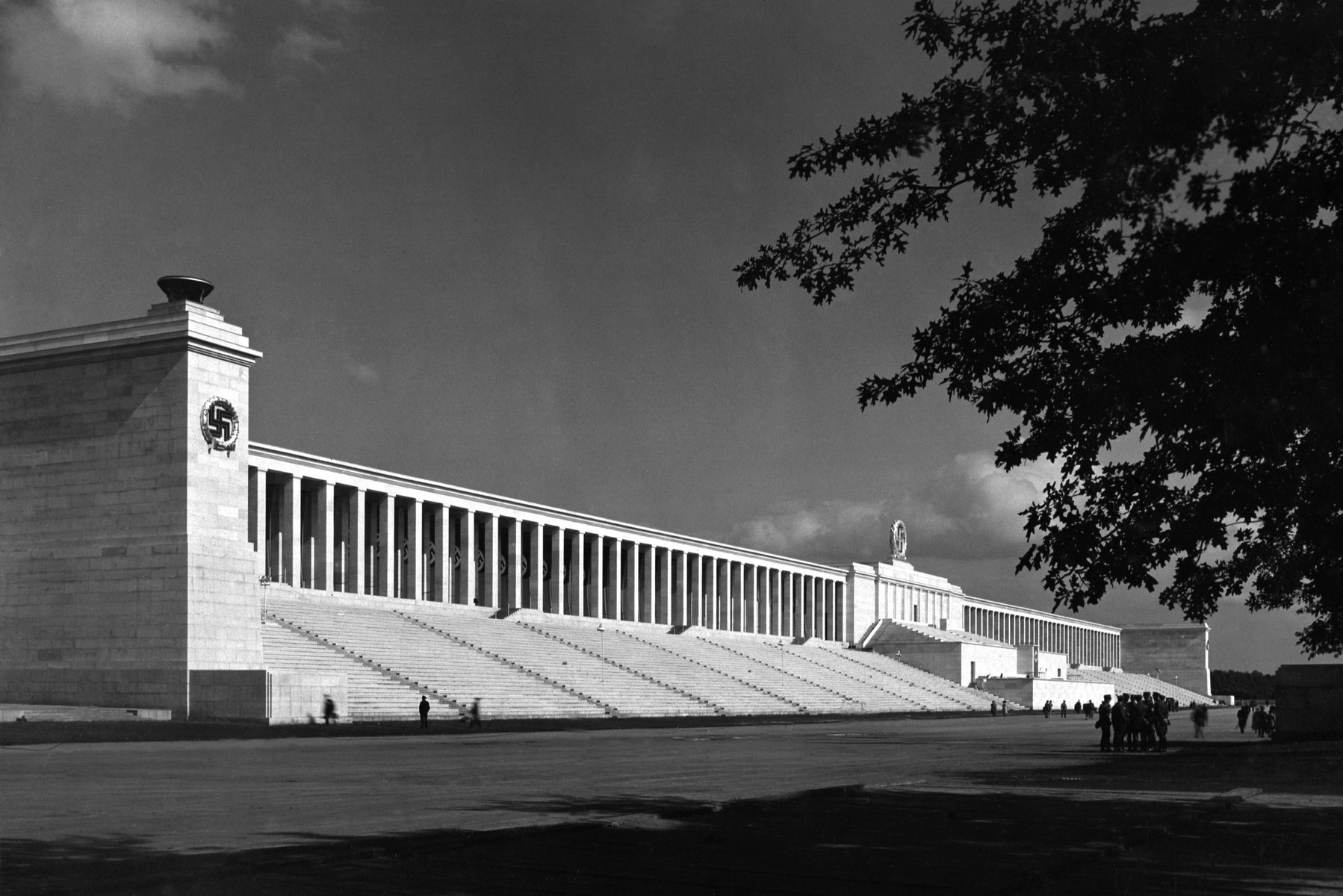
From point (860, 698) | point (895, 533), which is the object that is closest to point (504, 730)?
point (860, 698)

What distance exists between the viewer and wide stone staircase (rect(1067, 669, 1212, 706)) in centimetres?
13938

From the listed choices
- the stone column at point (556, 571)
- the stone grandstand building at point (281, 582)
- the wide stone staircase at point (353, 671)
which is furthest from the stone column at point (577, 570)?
the wide stone staircase at point (353, 671)

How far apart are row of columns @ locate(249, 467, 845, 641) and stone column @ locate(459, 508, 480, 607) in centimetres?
8

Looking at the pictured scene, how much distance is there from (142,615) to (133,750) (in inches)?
641

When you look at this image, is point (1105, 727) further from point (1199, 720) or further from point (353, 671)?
point (353, 671)

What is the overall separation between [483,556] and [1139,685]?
→ 3578 inches

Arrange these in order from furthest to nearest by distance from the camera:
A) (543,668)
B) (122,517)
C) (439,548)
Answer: (439,548) < (543,668) < (122,517)

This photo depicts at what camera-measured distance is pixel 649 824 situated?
15.0 m

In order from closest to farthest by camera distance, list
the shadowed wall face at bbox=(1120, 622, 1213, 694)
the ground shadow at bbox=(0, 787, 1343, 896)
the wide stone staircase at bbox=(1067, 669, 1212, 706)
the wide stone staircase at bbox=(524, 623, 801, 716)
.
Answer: the ground shadow at bbox=(0, 787, 1343, 896), the wide stone staircase at bbox=(524, 623, 801, 716), the wide stone staircase at bbox=(1067, 669, 1212, 706), the shadowed wall face at bbox=(1120, 622, 1213, 694)

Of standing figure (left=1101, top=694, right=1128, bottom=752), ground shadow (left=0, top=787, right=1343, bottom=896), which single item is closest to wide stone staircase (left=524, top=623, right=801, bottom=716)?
standing figure (left=1101, top=694, right=1128, bottom=752)

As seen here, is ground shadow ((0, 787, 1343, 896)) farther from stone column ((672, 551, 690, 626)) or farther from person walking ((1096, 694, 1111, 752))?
stone column ((672, 551, 690, 626))

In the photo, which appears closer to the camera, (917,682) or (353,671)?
(353,671)

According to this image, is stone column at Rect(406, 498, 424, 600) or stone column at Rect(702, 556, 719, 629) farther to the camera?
stone column at Rect(702, 556, 719, 629)

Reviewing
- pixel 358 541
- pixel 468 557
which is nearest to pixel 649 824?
pixel 358 541
